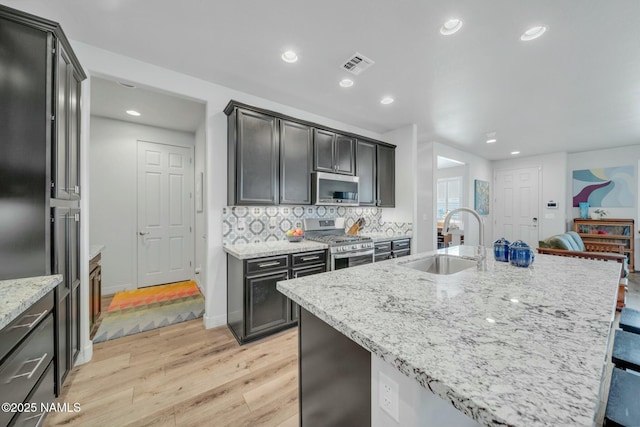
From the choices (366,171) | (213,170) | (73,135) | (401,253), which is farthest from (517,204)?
(73,135)

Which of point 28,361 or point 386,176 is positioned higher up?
point 386,176

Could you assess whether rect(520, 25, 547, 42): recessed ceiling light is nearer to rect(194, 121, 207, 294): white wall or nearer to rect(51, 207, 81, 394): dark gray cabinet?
rect(51, 207, 81, 394): dark gray cabinet

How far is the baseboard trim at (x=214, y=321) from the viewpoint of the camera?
107 inches

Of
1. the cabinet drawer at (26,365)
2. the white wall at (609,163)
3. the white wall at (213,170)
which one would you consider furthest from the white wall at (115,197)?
the white wall at (609,163)

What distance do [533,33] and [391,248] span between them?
2.70m

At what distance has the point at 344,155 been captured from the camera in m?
3.61

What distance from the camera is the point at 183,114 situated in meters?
3.58

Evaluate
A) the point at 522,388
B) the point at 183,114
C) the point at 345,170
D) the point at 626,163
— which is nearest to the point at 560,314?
the point at 522,388

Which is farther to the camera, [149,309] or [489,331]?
[149,309]

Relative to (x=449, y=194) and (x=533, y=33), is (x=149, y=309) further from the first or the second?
(x=449, y=194)

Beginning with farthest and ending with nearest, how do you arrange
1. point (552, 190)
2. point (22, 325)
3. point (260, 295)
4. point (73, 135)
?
point (552, 190), point (260, 295), point (73, 135), point (22, 325)

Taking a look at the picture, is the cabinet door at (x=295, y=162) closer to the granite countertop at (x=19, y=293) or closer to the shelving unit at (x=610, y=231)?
the granite countertop at (x=19, y=293)

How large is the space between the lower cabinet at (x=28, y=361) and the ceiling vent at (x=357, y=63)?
2.75 metres

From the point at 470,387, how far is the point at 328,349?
0.68 metres
